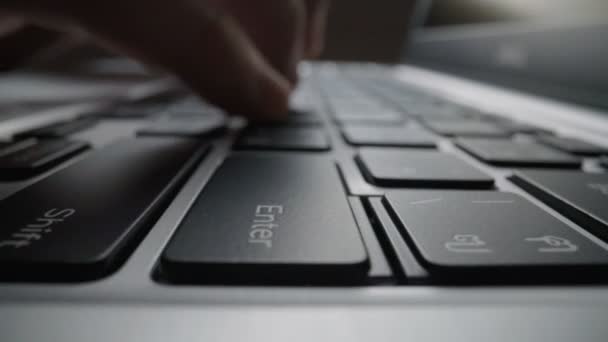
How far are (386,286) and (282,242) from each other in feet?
0.13

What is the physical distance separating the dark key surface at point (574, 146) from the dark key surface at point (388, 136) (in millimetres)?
94

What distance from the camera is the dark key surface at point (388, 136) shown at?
0.33m

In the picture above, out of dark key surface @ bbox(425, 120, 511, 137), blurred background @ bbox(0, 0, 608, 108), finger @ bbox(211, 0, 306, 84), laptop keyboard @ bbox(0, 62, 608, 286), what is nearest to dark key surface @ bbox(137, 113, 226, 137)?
laptop keyboard @ bbox(0, 62, 608, 286)

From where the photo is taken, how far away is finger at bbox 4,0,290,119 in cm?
30

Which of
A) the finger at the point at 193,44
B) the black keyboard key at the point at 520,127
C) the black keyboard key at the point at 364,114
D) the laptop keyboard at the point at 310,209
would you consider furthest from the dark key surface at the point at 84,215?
the black keyboard key at the point at 520,127

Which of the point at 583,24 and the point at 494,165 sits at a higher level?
the point at 583,24

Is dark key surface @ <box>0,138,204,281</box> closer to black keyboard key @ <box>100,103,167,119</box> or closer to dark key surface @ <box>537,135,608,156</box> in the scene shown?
black keyboard key @ <box>100,103,167,119</box>

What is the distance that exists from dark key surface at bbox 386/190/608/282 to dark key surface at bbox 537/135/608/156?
0.15 meters

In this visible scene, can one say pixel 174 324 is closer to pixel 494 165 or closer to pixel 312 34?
pixel 494 165

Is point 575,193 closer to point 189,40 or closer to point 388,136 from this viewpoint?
point 388,136

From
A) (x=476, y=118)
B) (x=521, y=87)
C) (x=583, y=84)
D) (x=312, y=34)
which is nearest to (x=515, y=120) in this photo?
(x=476, y=118)

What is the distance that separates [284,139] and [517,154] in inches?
7.1

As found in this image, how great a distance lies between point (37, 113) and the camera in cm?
43

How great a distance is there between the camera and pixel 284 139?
341 millimetres
